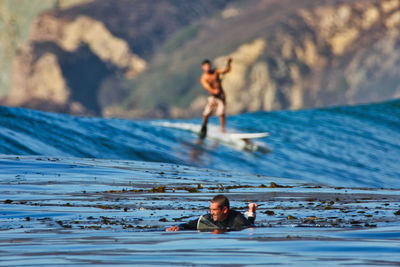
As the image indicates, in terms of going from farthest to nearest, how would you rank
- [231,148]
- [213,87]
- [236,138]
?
[236,138], [231,148], [213,87]

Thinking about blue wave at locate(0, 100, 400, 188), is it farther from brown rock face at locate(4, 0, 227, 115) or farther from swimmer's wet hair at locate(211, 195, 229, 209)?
brown rock face at locate(4, 0, 227, 115)

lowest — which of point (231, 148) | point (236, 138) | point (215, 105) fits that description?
point (231, 148)

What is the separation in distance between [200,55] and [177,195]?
7455 cm

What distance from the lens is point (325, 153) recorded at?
30281 millimetres

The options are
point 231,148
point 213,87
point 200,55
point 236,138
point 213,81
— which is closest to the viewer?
point 213,81

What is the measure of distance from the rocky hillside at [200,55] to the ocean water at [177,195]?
169 feet

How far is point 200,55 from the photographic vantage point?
290 ft

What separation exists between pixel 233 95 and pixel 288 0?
14.0 m

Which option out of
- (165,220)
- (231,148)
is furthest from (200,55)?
(165,220)

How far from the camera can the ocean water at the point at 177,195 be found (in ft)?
25.7

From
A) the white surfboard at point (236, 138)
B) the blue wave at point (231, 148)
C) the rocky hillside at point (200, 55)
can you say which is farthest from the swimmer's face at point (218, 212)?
the rocky hillside at point (200, 55)

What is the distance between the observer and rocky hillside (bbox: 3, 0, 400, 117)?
85125mm

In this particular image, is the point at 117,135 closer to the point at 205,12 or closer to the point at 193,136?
the point at 193,136

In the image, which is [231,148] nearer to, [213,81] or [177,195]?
[213,81]
